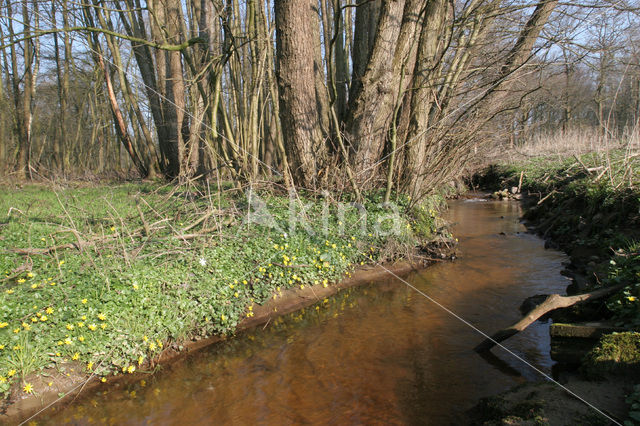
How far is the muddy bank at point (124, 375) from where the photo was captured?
344 centimetres

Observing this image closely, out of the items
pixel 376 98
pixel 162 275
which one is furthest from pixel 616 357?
pixel 376 98

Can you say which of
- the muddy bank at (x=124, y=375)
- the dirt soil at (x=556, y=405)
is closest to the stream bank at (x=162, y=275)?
the muddy bank at (x=124, y=375)

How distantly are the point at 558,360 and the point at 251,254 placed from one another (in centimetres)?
363

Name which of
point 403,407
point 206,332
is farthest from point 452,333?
point 206,332

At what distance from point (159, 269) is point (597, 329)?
442 centimetres

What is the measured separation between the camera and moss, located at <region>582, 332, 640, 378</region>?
119 inches

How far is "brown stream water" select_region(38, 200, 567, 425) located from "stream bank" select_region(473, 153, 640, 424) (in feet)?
1.27

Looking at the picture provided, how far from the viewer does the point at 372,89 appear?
752 cm

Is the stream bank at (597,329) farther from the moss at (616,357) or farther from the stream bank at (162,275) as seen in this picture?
the stream bank at (162,275)

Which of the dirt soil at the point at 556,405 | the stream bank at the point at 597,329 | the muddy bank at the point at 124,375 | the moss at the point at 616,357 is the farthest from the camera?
the muddy bank at the point at 124,375

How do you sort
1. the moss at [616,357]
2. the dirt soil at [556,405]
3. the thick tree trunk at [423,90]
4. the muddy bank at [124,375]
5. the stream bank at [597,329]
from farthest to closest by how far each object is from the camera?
the thick tree trunk at [423,90] < the muddy bank at [124,375] < the moss at [616,357] < the stream bank at [597,329] < the dirt soil at [556,405]

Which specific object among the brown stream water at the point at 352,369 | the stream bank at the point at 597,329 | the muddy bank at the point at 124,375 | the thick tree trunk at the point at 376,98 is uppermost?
the thick tree trunk at the point at 376,98

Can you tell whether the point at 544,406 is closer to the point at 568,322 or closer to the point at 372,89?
the point at 568,322

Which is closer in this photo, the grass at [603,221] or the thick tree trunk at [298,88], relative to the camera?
the grass at [603,221]
